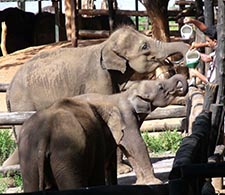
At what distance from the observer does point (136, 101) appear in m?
6.59

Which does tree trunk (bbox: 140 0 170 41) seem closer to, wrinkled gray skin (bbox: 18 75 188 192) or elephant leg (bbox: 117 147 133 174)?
elephant leg (bbox: 117 147 133 174)

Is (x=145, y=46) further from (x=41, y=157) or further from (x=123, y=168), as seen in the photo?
(x=41, y=157)

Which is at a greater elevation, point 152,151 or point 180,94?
point 180,94

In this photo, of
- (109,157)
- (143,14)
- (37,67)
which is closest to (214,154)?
(109,157)

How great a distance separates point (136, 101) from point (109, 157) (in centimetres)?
61

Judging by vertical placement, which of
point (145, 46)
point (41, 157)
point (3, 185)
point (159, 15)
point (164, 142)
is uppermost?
point (145, 46)

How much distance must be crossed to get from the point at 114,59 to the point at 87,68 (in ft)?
1.08

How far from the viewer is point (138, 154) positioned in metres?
6.79

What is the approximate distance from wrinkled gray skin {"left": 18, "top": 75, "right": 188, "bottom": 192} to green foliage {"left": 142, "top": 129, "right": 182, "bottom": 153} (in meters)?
3.50

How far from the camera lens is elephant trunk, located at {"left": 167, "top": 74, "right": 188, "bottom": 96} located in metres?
6.88

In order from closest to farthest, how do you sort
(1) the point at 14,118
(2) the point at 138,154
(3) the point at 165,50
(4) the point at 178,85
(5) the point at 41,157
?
(5) the point at 41,157 < (2) the point at 138,154 < (4) the point at 178,85 < (1) the point at 14,118 < (3) the point at 165,50

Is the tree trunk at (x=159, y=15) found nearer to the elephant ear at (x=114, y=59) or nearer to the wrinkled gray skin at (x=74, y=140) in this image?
the elephant ear at (x=114, y=59)

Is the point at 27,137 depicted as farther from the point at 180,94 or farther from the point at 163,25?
the point at 163,25

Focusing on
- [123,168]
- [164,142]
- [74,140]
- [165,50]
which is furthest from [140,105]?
[164,142]
